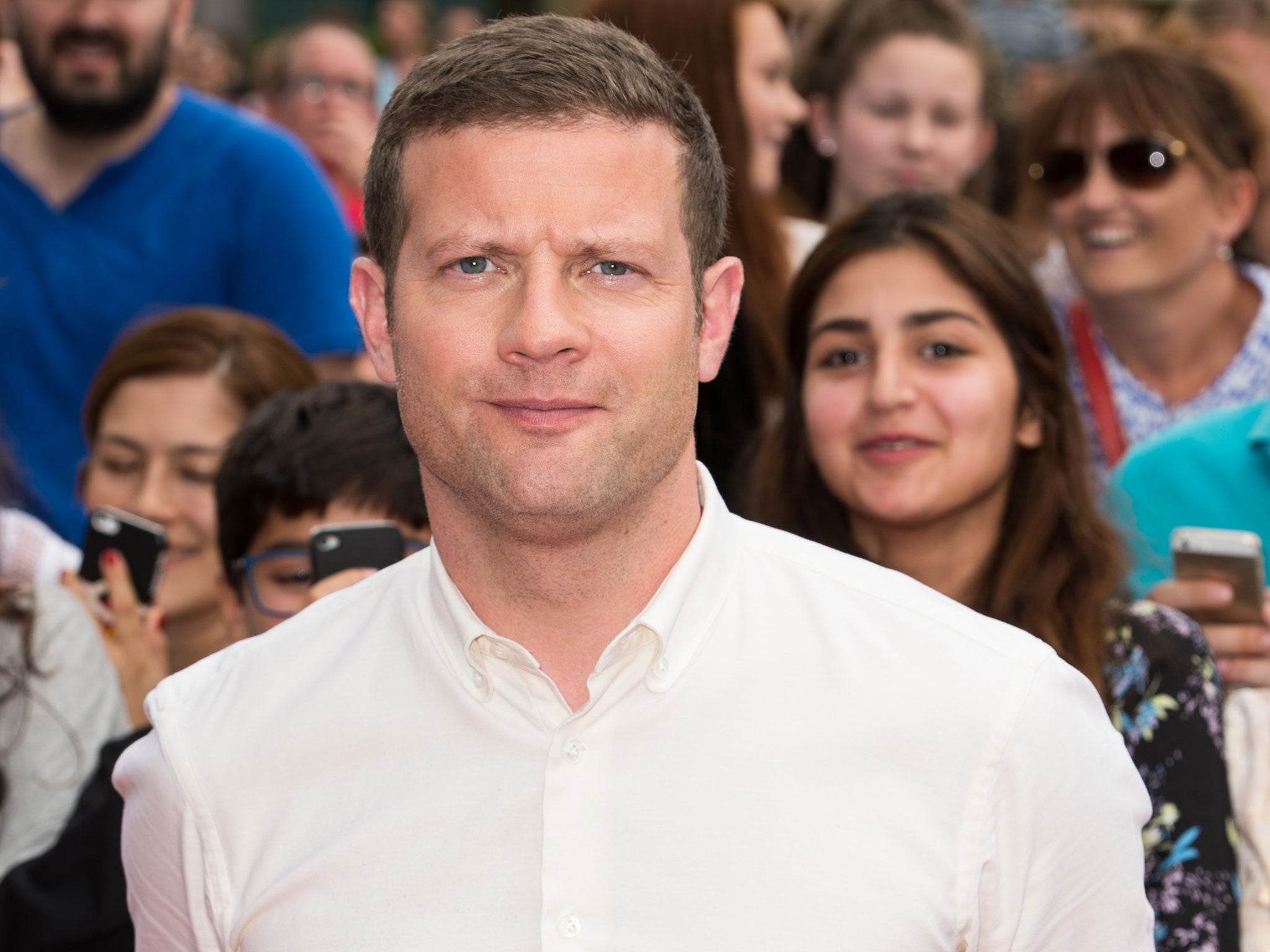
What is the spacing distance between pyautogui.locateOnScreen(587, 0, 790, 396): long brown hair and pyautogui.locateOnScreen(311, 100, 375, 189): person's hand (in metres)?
2.12

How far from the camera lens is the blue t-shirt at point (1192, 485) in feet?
10.7

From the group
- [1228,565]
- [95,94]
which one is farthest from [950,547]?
[95,94]

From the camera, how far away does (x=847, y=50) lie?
4852mm

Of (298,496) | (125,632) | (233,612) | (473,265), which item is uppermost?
(473,265)

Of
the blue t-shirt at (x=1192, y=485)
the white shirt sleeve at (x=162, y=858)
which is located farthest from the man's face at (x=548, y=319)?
the blue t-shirt at (x=1192, y=485)

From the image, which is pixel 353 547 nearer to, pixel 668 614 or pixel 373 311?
pixel 373 311

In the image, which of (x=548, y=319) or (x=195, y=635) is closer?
(x=548, y=319)

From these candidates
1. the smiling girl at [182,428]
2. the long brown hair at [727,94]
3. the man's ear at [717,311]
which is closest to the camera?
the man's ear at [717,311]

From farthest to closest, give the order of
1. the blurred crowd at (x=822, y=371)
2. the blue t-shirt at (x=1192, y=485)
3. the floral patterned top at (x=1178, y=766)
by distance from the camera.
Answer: the blue t-shirt at (x=1192, y=485) < the blurred crowd at (x=822, y=371) < the floral patterned top at (x=1178, y=766)

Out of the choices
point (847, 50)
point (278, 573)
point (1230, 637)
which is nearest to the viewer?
point (1230, 637)

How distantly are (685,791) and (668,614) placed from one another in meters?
0.19

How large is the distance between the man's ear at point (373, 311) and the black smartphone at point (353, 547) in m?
0.81

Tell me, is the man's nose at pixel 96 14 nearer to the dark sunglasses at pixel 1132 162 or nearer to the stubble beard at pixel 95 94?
the stubble beard at pixel 95 94

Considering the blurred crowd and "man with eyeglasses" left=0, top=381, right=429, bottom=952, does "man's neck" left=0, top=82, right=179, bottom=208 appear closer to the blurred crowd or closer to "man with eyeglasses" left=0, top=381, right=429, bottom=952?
the blurred crowd
